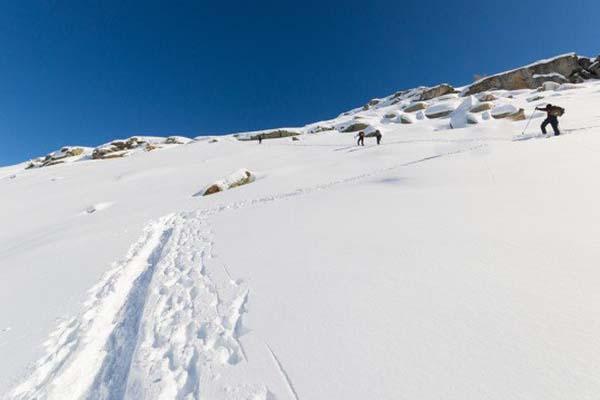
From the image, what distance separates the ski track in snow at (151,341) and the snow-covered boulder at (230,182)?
10.0m

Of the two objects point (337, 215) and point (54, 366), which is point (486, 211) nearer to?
point (337, 215)

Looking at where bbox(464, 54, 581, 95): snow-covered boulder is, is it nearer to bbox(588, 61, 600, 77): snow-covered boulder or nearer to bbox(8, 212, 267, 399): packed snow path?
bbox(588, 61, 600, 77): snow-covered boulder

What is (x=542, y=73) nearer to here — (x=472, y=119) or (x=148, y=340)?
(x=472, y=119)

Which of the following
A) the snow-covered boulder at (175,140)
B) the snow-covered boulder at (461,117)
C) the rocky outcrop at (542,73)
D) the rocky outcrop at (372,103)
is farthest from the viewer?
the rocky outcrop at (372,103)

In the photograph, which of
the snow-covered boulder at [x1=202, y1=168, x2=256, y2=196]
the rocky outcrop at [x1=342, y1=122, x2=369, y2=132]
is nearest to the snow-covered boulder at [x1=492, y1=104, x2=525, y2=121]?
the rocky outcrop at [x1=342, y1=122, x2=369, y2=132]

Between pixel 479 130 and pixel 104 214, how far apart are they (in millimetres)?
27008

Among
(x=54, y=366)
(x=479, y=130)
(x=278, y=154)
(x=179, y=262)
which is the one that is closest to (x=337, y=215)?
(x=179, y=262)

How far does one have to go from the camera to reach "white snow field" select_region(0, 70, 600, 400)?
2.61 m

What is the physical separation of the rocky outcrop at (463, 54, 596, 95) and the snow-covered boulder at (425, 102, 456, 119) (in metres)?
18.8

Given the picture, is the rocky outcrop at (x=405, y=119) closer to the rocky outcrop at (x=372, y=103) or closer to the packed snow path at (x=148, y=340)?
the packed snow path at (x=148, y=340)

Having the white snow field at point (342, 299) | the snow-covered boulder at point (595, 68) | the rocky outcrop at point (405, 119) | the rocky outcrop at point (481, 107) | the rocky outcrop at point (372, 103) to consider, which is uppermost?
the rocky outcrop at point (372, 103)

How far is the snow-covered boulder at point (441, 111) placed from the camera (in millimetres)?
42125

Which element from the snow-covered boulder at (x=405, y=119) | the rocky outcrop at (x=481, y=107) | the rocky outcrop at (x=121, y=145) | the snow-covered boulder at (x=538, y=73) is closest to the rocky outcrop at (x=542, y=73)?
the snow-covered boulder at (x=538, y=73)

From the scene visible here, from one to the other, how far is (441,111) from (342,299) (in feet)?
153
